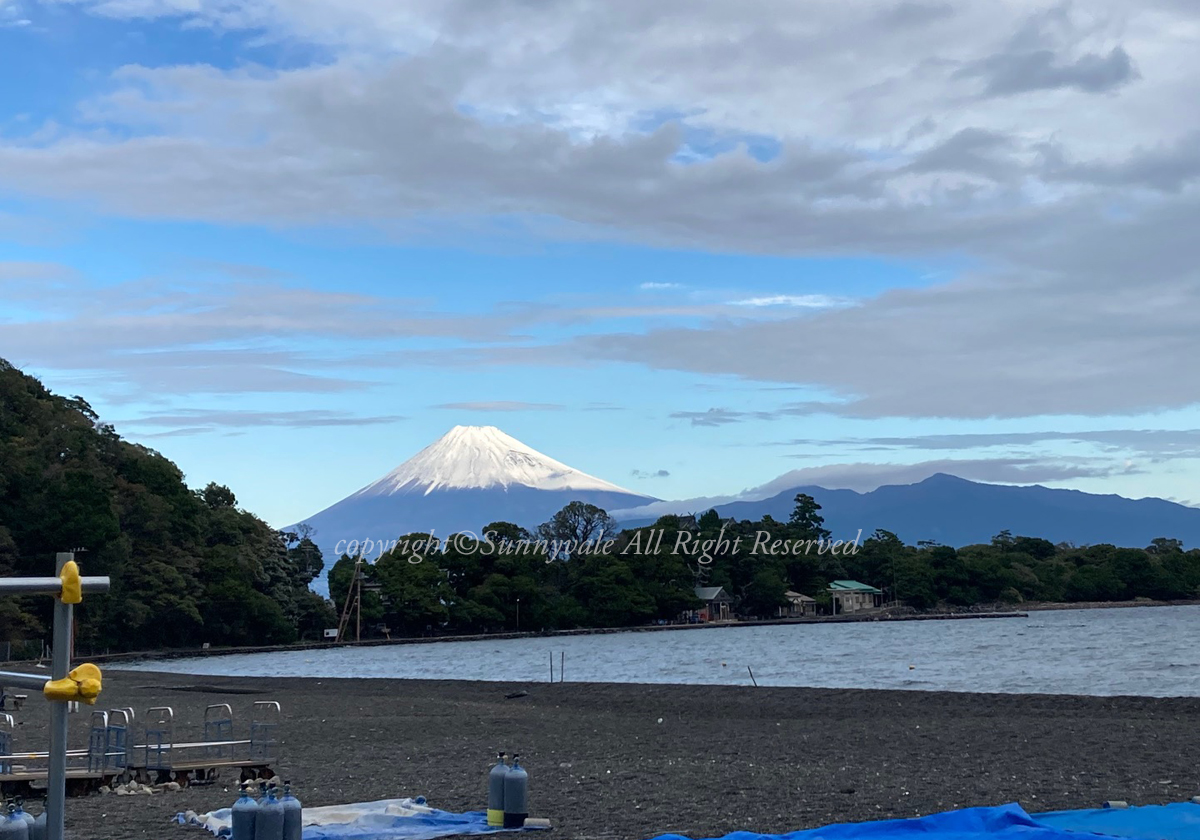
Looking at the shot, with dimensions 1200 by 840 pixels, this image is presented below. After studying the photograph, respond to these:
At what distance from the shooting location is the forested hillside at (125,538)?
6888 centimetres

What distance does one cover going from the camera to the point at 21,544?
68.9m

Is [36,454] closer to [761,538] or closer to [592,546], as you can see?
[592,546]

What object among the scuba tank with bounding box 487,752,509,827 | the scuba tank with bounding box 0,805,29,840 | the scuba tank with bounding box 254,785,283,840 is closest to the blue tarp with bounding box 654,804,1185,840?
the scuba tank with bounding box 487,752,509,827

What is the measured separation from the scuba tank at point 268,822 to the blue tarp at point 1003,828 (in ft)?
10.5

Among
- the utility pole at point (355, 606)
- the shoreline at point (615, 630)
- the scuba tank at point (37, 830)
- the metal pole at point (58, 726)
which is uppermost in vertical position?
the metal pole at point (58, 726)

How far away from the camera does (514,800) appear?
11125 mm

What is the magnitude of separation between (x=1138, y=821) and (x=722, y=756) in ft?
24.8

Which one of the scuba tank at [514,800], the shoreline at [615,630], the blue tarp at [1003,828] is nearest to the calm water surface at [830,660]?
the shoreline at [615,630]

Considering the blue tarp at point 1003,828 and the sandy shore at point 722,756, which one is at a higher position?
the blue tarp at point 1003,828

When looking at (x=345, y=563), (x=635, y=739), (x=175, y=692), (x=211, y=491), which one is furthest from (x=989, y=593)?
(x=635, y=739)

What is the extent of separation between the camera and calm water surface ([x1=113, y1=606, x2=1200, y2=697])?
45.6 meters

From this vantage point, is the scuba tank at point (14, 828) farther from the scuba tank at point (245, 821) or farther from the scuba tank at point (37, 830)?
the scuba tank at point (245, 821)

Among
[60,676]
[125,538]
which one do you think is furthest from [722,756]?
[125,538]

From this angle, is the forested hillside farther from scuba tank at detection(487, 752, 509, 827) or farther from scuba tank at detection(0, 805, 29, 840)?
scuba tank at detection(0, 805, 29, 840)
